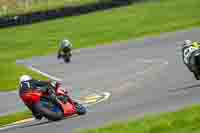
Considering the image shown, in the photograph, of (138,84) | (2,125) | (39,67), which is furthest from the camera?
(39,67)

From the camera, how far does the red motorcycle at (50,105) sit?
44.0 ft

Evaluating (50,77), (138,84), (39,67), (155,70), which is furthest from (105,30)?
(138,84)

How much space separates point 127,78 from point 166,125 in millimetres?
12883

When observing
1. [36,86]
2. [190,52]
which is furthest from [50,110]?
[190,52]

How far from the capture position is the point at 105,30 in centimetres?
4378

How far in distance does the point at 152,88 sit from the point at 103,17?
28971 millimetres

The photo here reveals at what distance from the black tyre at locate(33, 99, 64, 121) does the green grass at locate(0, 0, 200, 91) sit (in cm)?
2493

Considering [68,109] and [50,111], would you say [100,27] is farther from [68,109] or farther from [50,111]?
[50,111]

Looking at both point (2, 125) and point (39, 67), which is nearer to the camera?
point (2, 125)

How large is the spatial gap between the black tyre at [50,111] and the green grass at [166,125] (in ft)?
10.4

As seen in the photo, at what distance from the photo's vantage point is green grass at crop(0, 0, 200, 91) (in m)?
40.8

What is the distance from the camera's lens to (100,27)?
148 feet

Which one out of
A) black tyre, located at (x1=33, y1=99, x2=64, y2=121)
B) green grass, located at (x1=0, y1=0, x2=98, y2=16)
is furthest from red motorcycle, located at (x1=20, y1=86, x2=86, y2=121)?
green grass, located at (x1=0, y1=0, x2=98, y2=16)

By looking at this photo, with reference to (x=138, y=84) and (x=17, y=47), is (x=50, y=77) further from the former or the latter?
(x=17, y=47)
